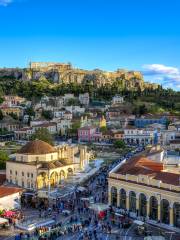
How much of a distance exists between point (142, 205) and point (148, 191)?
4.25 feet

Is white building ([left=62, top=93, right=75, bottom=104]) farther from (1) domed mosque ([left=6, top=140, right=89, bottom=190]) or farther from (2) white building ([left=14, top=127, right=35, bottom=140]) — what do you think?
(1) domed mosque ([left=6, top=140, right=89, bottom=190])

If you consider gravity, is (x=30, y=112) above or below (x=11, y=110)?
below

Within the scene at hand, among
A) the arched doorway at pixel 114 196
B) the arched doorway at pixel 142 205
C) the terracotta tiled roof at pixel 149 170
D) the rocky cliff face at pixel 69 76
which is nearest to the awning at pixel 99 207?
the arched doorway at pixel 114 196

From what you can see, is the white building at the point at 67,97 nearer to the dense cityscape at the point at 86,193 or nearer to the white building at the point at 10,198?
the dense cityscape at the point at 86,193

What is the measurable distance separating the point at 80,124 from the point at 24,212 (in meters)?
52.1

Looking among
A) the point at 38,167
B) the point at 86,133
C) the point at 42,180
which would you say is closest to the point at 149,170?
the point at 42,180

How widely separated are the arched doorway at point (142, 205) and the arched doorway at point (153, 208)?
544mm

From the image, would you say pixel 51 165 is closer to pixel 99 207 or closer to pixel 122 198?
pixel 99 207

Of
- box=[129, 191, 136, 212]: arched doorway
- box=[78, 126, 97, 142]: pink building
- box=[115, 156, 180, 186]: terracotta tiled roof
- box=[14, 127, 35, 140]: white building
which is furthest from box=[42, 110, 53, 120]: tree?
box=[129, 191, 136, 212]: arched doorway

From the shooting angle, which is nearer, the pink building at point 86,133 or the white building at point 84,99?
the pink building at point 86,133

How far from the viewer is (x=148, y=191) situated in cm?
2875

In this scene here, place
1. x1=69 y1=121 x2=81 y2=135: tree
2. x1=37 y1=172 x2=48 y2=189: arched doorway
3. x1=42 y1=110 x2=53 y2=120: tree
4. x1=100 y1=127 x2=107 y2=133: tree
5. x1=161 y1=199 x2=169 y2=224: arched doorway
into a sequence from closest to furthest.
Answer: x1=161 y1=199 x2=169 y2=224: arched doorway → x1=37 y1=172 x2=48 y2=189: arched doorway → x1=100 y1=127 x2=107 y2=133: tree → x1=69 y1=121 x2=81 y2=135: tree → x1=42 y1=110 x2=53 y2=120: tree

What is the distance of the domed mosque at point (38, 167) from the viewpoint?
121 feet

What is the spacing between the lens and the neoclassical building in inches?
1076
